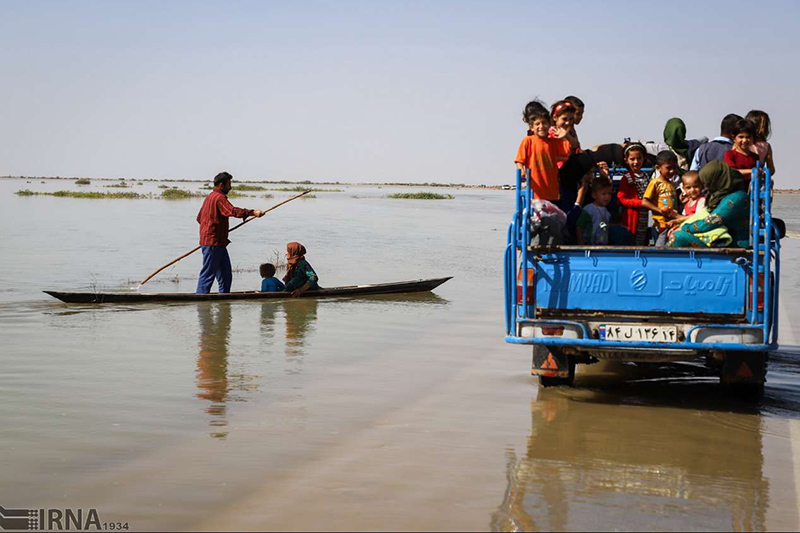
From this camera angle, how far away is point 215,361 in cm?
901

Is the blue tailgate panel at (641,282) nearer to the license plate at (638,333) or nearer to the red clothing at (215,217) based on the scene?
the license plate at (638,333)

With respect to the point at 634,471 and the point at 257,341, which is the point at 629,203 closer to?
the point at 634,471

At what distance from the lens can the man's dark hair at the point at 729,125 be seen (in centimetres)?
752

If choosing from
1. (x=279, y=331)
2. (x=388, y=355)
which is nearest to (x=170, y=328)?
(x=279, y=331)

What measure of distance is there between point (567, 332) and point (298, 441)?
2.24 m

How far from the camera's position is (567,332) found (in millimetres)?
6723

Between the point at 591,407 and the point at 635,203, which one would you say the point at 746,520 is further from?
the point at 635,203

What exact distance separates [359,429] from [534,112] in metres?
3.02

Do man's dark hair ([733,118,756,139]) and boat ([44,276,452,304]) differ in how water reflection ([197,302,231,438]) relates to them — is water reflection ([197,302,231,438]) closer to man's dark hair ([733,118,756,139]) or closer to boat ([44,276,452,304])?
boat ([44,276,452,304])

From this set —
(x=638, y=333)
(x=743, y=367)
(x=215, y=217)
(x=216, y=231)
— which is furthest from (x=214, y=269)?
(x=743, y=367)

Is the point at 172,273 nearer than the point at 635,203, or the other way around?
the point at 635,203

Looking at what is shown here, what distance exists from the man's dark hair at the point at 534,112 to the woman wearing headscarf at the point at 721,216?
4.46 feet

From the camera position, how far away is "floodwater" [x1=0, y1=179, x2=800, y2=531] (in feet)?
15.5

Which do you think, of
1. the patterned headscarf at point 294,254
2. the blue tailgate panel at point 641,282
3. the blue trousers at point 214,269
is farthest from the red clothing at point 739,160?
the blue trousers at point 214,269
